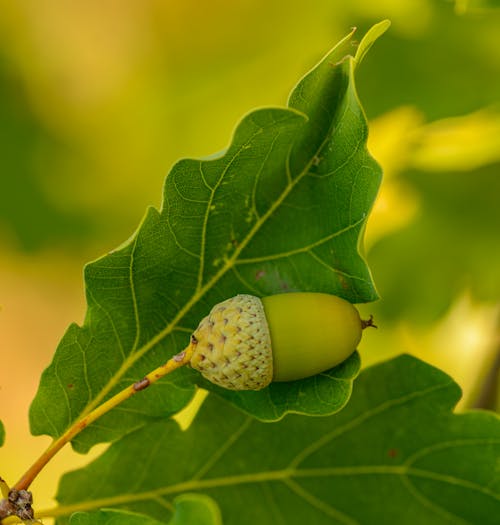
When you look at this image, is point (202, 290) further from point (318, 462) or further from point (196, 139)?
point (196, 139)

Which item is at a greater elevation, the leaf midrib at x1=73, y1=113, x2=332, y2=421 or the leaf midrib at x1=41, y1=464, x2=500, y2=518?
the leaf midrib at x1=73, y1=113, x2=332, y2=421

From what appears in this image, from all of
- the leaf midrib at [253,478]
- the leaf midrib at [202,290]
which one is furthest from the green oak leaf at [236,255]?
the leaf midrib at [253,478]

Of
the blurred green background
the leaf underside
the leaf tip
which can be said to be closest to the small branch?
the leaf underside

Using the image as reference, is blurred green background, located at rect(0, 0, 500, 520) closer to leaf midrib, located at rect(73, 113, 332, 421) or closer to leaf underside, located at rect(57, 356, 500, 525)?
leaf underside, located at rect(57, 356, 500, 525)

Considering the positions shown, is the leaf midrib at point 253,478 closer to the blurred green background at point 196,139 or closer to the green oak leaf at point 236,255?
the green oak leaf at point 236,255

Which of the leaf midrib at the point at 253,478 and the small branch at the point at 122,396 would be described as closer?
the small branch at the point at 122,396
